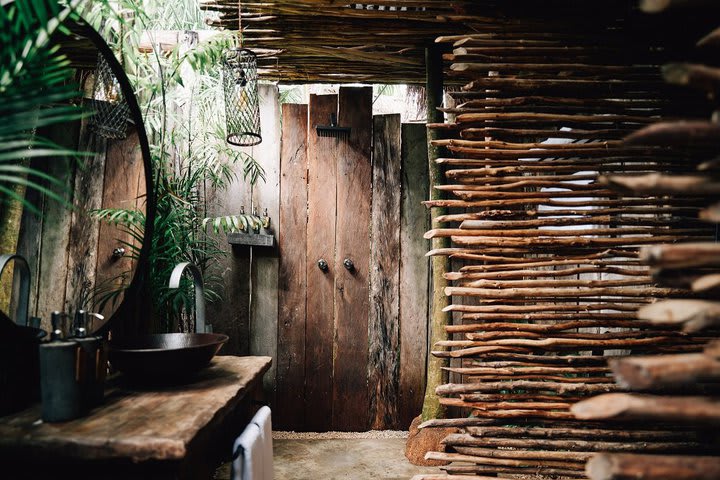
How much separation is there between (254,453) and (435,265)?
5.71ft

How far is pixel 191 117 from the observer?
10.5 feet

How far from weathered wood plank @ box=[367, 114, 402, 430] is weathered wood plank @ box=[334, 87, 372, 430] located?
5cm

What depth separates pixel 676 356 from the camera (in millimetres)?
770

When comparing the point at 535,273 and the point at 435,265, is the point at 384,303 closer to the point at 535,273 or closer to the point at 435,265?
the point at 435,265

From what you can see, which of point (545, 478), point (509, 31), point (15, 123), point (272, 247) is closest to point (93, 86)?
point (15, 123)

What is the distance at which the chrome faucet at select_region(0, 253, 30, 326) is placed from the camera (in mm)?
1428

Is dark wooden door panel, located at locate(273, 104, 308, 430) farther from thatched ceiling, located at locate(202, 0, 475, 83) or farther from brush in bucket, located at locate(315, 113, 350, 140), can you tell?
thatched ceiling, located at locate(202, 0, 475, 83)

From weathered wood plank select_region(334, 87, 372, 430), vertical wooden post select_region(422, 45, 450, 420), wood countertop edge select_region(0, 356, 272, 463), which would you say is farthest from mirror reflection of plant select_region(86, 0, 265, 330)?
wood countertop edge select_region(0, 356, 272, 463)

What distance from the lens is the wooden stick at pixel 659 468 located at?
0.78 m

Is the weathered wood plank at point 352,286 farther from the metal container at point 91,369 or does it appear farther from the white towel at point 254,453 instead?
the metal container at point 91,369

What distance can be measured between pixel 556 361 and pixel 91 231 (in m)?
2.07

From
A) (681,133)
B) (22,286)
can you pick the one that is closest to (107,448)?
(22,286)

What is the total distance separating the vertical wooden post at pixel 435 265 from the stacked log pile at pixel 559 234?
0.62 metres

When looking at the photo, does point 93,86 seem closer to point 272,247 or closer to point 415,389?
point 272,247
